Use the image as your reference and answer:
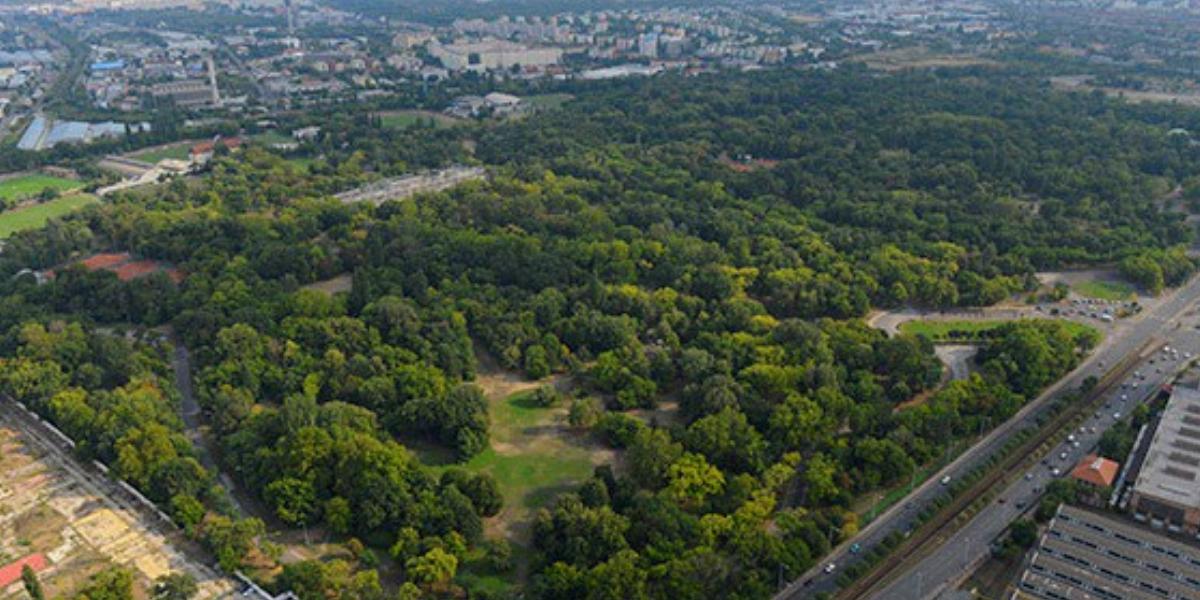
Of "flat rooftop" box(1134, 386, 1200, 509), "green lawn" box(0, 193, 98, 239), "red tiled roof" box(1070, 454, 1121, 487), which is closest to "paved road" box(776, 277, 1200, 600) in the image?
"red tiled roof" box(1070, 454, 1121, 487)

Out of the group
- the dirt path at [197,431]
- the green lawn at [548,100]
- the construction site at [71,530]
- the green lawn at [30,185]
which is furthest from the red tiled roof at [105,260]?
the green lawn at [548,100]

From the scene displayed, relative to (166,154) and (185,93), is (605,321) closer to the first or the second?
(166,154)

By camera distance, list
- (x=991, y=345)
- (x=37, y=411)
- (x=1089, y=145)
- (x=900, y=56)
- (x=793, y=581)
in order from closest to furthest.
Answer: (x=793, y=581) < (x=37, y=411) < (x=991, y=345) < (x=1089, y=145) < (x=900, y=56)

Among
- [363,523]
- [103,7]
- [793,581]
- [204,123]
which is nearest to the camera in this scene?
[793,581]

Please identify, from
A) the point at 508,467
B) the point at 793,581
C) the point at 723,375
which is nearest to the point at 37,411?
the point at 508,467

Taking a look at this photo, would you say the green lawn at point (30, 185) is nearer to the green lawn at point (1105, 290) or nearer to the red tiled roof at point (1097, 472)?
the red tiled roof at point (1097, 472)

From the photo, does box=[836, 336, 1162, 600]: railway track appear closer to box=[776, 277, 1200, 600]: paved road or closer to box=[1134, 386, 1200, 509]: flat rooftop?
box=[776, 277, 1200, 600]: paved road

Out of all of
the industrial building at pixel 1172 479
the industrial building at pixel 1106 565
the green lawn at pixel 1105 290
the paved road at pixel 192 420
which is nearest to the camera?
the industrial building at pixel 1106 565

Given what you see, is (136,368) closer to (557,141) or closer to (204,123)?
(557,141)
